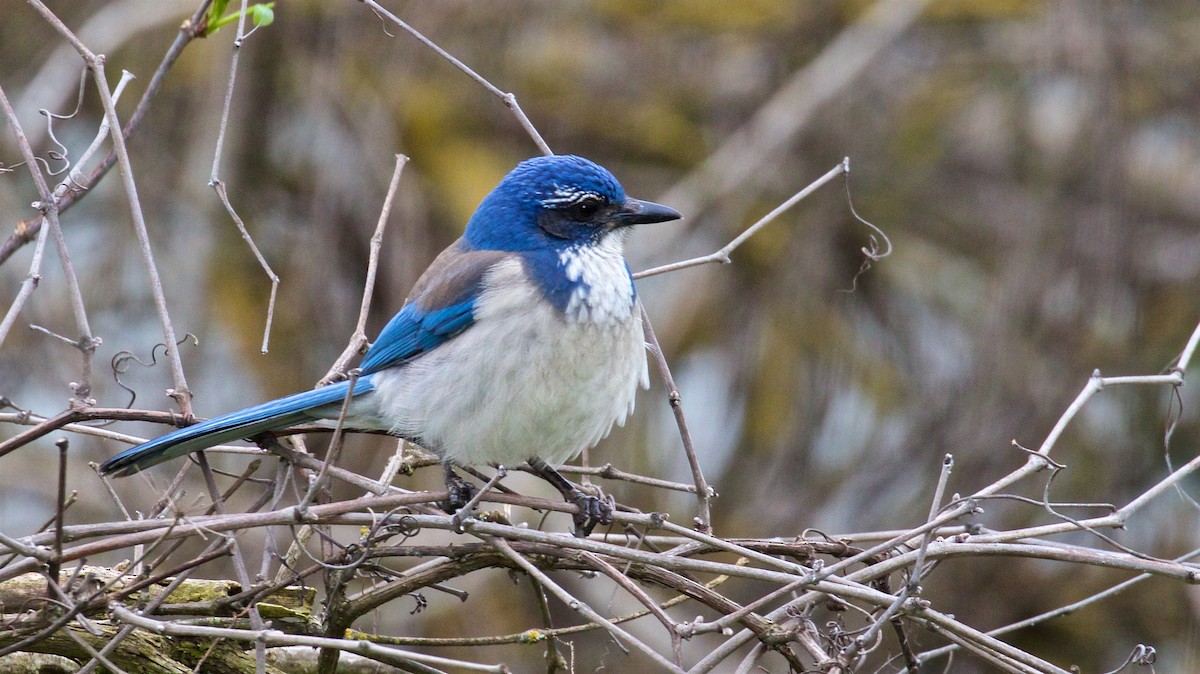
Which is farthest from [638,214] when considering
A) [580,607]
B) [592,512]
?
[580,607]

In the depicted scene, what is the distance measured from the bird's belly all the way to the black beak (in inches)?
19.4

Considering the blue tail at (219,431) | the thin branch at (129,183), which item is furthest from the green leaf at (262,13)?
the blue tail at (219,431)

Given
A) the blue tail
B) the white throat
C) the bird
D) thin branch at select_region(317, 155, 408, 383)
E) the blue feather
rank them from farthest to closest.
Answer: the blue feather < the white throat < the bird < thin branch at select_region(317, 155, 408, 383) < the blue tail

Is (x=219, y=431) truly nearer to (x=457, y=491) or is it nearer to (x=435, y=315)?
(x=457, y=491)

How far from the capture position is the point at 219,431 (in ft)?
11.7

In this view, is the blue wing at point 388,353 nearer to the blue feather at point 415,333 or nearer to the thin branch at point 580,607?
the blue feather at point 415,333

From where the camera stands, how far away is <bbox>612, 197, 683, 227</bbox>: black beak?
4.45 meters

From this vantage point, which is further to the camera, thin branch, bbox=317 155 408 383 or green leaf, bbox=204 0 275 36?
thin branch, bbox=317 155 408 383

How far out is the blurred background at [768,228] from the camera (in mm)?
6504

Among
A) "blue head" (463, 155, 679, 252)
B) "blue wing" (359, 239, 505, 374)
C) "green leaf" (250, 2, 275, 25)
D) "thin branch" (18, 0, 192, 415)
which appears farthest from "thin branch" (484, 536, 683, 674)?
"blue head" (463, 155, 679, 252)

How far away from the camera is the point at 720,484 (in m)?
7.53

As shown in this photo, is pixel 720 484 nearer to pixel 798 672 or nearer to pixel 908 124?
pixel 908 124

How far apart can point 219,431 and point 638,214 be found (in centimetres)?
167

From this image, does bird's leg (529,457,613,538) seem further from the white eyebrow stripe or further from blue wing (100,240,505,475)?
the white eyebrow stripe
